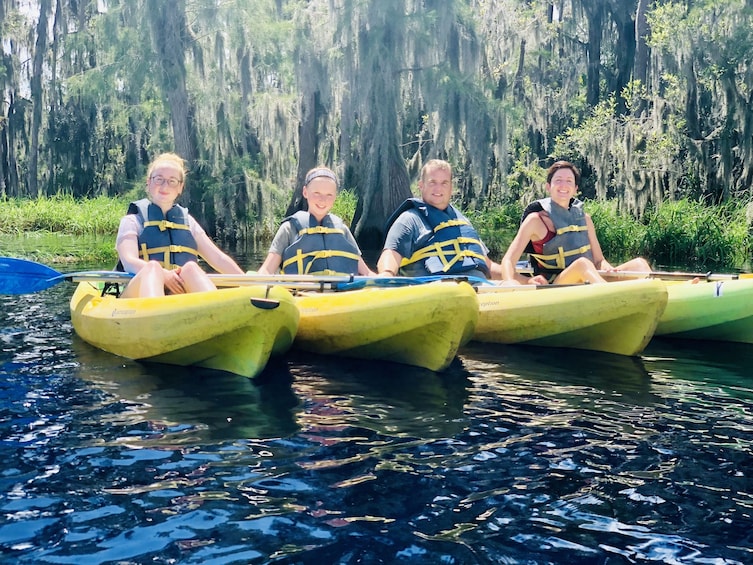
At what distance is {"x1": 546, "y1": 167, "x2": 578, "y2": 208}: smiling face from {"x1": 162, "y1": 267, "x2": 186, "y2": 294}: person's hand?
290 centimetres

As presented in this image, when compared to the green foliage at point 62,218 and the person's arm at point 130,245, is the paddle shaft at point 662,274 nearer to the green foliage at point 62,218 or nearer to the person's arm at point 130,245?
the person's arm at point 130,245

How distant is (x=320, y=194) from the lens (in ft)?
19.5

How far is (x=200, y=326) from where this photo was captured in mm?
4789

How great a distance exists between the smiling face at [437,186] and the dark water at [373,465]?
5.53ft

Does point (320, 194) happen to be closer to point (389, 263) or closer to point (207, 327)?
point (389, 263)

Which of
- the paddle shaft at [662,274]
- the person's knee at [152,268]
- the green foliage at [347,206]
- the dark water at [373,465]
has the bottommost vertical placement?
the dark water at [373,465]

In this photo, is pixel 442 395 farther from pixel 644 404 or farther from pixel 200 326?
pixel 200 326

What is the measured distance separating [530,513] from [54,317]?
550cm

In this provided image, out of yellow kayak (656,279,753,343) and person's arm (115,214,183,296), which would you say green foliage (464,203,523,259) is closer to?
yellow kayak (656,279,753,343)

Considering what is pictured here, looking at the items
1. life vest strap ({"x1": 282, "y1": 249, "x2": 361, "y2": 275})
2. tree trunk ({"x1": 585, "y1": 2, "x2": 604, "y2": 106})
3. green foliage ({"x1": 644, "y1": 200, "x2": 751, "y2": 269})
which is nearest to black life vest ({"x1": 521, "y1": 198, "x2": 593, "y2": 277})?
life vest strap ({"x1": 282, "y1": 249, "x2": 361, "y2": 275})

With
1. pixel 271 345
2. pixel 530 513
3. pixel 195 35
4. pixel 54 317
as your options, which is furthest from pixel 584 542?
pixel 195 35

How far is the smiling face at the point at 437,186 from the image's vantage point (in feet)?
20.6

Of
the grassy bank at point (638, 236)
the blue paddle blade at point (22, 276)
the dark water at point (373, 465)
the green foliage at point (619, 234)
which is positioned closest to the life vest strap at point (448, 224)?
the dark water at point (373, 465)

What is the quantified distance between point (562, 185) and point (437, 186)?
96 cm
